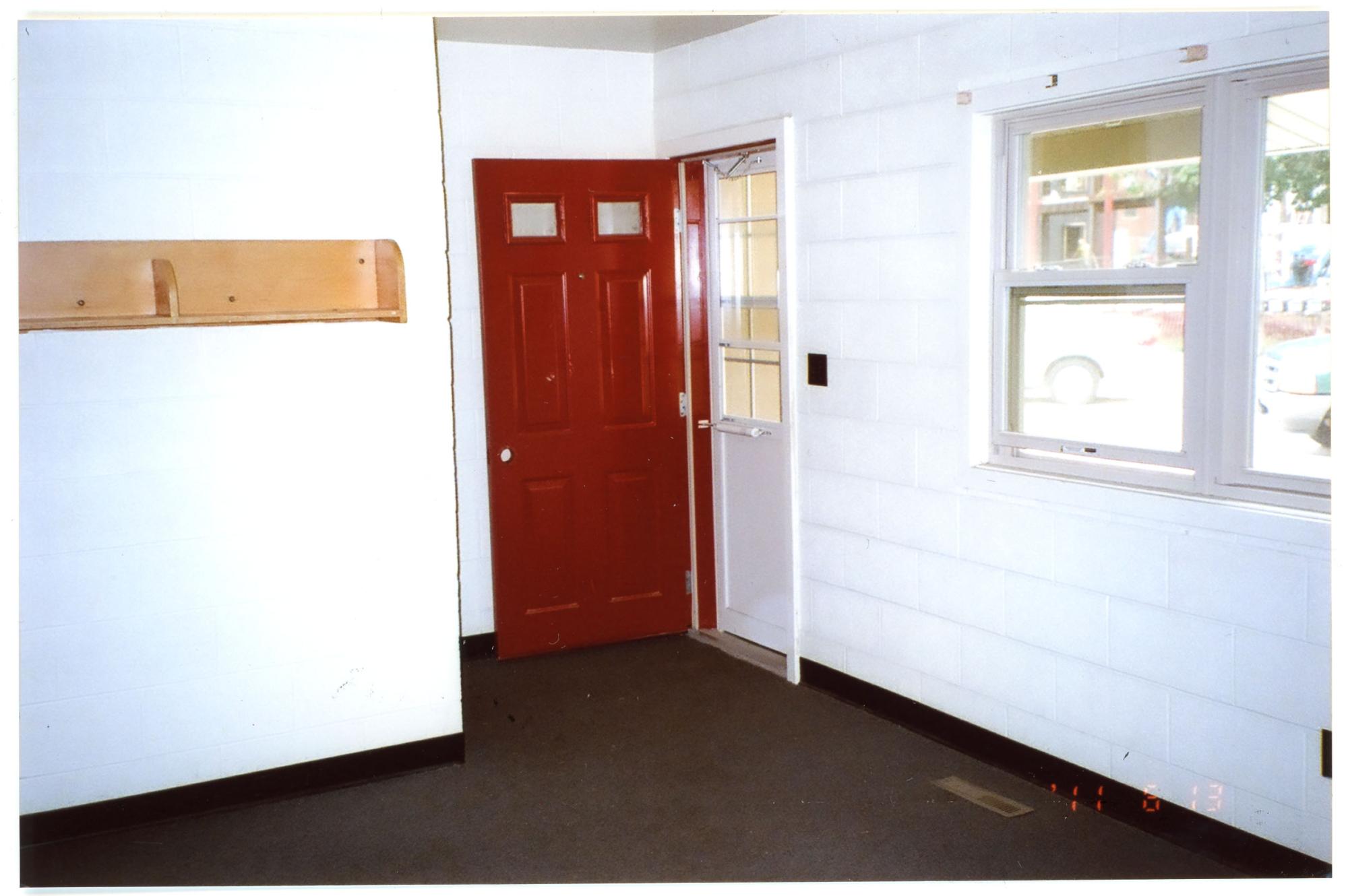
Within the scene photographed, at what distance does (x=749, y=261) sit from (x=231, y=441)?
2.22m

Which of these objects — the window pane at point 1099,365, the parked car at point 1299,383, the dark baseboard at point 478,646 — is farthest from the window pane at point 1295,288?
the dark baseboard at point 478,646

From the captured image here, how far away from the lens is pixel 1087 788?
11.1 ft

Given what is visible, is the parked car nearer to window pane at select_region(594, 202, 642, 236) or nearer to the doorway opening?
the doorway opening

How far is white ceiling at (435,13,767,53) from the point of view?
4.24 meters

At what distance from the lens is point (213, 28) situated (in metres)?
3.24

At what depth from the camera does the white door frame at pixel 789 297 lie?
426 centimetres

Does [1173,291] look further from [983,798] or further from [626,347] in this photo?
[626,347]

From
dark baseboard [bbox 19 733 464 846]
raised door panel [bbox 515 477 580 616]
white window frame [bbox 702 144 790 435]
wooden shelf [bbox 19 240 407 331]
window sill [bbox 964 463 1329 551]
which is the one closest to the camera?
window sill [bbox 964 463 1329 551]

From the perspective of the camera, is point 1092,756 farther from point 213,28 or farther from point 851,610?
point 213,28

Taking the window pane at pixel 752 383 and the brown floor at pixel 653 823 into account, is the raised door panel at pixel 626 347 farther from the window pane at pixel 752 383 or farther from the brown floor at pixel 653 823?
the brown floor at pixel 653 823

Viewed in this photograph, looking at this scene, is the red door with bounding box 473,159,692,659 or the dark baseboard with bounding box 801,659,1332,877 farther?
the red door with bounding box 473,159,692,659

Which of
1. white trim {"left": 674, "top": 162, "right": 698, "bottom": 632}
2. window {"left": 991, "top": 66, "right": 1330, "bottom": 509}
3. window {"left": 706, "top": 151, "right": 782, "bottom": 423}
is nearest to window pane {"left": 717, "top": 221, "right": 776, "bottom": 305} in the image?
window {"left": 706, "top": 151, "right": 782, "bottom": 423}

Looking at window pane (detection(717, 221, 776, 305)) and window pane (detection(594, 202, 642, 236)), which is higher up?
window pane (detection(594, 202, 642, 236))

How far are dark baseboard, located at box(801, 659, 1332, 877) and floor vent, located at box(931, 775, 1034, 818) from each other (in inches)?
6.8
